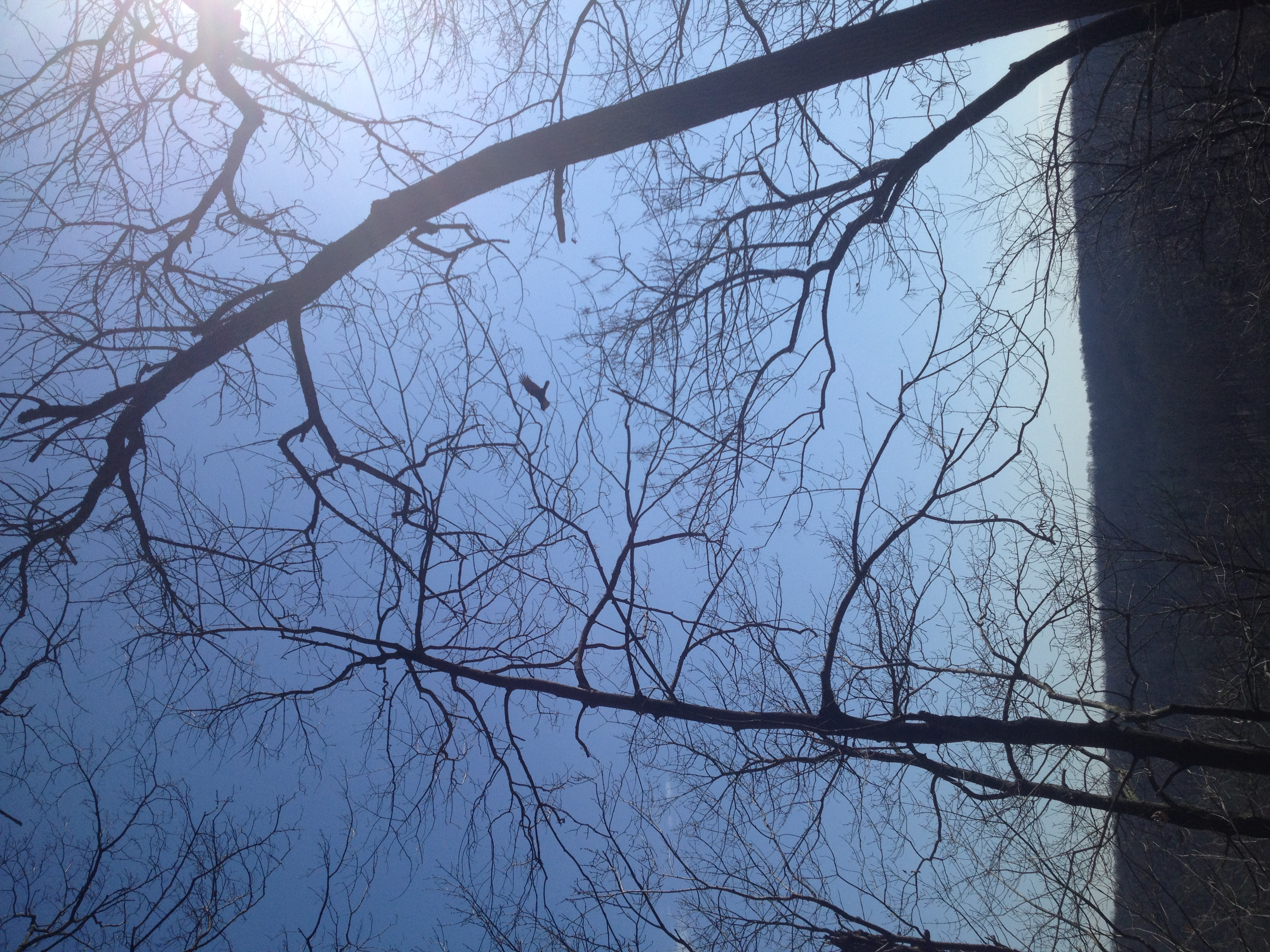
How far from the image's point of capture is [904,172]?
3920 millimetres

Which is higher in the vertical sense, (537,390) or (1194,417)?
(1194,417)

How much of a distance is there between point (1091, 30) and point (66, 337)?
578cm

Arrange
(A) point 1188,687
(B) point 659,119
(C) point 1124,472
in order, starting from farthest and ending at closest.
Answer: (C) point 1124,472 → (A) point 1188,687 → (B) point 659,119

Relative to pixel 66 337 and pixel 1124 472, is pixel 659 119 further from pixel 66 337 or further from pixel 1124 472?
pixel 1124 472

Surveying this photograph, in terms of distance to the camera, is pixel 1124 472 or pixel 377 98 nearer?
Answer: pixel 377 98

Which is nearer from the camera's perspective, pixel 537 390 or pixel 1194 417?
pixel 537 390

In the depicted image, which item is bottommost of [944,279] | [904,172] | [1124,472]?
[944,279]

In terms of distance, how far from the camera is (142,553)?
3727mm

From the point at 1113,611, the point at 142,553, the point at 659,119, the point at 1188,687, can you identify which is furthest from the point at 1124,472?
the point at 142,553

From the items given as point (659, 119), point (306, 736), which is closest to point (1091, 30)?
point (659, 119)

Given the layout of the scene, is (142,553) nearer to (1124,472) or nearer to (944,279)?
(944,279)

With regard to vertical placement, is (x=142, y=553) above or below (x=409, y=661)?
above

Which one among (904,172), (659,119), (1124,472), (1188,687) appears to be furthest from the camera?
(1124,472)

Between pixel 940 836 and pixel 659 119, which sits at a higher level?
pixel 659 119
